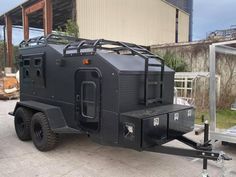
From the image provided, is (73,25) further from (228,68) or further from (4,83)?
(228,68)

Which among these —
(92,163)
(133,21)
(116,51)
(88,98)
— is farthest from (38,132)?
(133,21)

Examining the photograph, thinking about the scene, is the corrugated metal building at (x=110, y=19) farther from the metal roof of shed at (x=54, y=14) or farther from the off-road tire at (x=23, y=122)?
the off-road tire at (x=23, y=122)

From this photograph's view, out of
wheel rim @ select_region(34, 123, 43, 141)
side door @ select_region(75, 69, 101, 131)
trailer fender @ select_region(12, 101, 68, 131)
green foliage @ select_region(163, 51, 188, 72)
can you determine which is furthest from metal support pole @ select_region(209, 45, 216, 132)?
green foliage @ select_region(163, 51, 188, 72)

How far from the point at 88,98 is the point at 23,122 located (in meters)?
2.07

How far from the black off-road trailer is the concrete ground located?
0.35 metres

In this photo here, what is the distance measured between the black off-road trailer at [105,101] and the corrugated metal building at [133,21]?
34.0ft

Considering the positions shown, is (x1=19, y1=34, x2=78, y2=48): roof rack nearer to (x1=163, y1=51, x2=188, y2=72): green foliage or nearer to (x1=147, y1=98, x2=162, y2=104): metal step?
(x1=147, y1=98, x2=162, y2=104): metal step

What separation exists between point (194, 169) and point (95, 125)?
5.61 ft

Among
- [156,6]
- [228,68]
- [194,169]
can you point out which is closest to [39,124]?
[194,169]

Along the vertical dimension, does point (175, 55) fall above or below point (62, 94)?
above

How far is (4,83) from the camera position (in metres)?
13.8

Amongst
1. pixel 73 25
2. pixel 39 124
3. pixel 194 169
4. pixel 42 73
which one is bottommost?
pixel 194 169

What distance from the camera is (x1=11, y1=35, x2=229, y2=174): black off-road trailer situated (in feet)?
12.1

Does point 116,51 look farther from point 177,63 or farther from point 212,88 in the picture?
point 177,63
